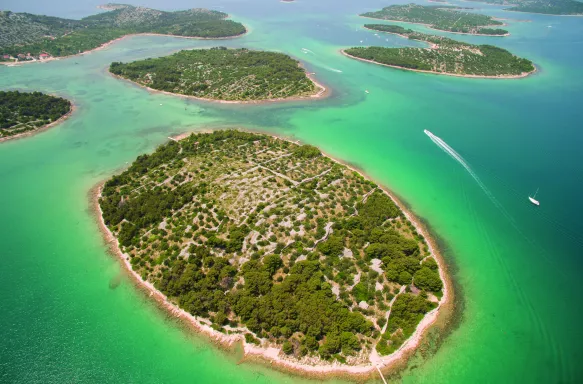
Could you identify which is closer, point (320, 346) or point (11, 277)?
point (320, 346)

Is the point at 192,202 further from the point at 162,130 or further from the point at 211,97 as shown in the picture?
the point at 211,97

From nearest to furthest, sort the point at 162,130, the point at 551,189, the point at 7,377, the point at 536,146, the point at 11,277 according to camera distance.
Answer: the point at 7,377, the point at 11,277, the point at 551,189, the point at 536,146, the point at 162,130

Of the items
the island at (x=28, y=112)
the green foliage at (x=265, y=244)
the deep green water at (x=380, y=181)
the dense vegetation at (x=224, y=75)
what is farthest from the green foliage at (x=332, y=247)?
the island at (x=28, y=112)

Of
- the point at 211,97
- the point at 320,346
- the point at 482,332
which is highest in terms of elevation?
the point at 211,97

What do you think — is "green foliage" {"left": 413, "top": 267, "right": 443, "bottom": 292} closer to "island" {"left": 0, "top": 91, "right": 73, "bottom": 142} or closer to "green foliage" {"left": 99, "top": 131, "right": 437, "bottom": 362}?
A: "green foliage" {"left": 99, "top": 131, "right": 437, "bottom": 362}

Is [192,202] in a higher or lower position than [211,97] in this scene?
A: lower

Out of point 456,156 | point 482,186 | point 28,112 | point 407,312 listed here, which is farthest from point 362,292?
point 28,112

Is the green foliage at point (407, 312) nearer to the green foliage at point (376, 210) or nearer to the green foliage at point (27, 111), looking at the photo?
the green foliage at point (376, 210)

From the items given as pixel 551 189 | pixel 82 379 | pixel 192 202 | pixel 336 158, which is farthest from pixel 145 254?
pixel 551 189
